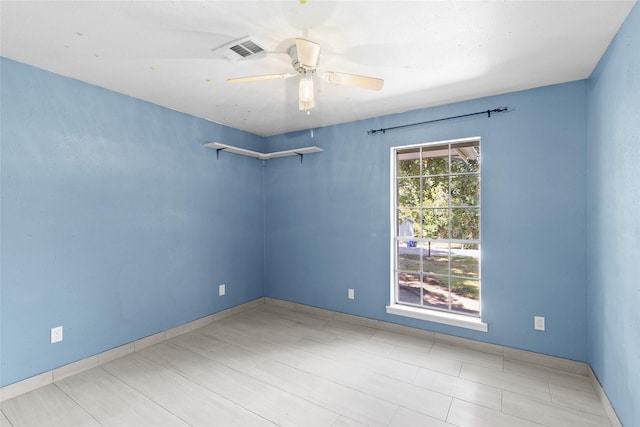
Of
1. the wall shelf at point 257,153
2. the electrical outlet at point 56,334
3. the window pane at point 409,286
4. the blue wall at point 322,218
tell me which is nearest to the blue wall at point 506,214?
the blue wall at point 322,218

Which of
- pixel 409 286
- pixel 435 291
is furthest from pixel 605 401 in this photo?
pixel 409 286

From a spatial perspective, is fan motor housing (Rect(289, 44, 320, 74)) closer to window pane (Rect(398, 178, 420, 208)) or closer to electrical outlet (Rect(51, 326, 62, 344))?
window pane (Rect(398, 178, 420, 208))

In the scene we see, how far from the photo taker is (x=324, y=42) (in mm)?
1938

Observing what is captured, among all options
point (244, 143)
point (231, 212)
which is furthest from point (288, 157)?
point (231, 212)

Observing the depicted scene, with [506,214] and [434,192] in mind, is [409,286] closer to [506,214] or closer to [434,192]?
[434,192]

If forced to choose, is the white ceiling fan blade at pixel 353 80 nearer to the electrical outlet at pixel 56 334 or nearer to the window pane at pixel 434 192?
the window pane at pixel 434 192

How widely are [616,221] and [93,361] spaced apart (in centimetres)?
412

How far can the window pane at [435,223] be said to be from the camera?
10.6ft

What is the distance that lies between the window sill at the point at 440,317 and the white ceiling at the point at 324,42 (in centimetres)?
221

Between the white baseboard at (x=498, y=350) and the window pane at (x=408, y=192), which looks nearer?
the white baseboard at (x=498, y=350)

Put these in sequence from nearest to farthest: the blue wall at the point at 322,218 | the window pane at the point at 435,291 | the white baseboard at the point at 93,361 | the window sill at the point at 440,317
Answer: the blue wall at the point at 322,218
the white baseboard at the point at 93,361
the window sill at the point at 440,317
the window pane at the point at 435,291

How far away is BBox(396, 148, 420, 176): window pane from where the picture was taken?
347cm

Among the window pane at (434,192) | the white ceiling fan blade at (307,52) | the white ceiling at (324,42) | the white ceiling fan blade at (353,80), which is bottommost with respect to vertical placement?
the window pane at (434,192)

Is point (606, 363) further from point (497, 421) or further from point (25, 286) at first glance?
point (25, 286)
